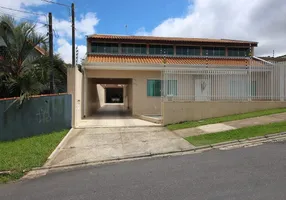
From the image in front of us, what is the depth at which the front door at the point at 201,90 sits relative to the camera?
13.0 metres

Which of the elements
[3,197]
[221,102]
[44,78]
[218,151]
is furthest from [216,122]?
[3,197]

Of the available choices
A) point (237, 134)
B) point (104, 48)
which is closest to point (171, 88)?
point (237, 134)

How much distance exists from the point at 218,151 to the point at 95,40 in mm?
17669

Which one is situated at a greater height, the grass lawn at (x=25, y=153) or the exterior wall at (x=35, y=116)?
the exterior wall at (x=35, y=116)

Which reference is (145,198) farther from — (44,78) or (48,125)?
(44,78)

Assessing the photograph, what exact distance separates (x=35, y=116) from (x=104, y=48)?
1378cm

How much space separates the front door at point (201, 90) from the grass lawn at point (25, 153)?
650cm

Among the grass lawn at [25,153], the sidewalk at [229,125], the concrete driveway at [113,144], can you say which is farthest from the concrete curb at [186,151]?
the sidewalk at [229,125]

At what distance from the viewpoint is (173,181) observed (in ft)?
16.8

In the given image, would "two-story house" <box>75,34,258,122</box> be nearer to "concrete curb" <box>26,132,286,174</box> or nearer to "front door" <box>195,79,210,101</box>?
"front door" <box>195,79,210,101</box>

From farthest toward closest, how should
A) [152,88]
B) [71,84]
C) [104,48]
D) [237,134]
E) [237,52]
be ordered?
[237,52], [104,48], [152,88], [71,84], [237,134]

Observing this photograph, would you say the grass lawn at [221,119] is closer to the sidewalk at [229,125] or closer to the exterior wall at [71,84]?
the sidewalk at [229,125]

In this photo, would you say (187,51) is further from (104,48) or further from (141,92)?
(141,92)

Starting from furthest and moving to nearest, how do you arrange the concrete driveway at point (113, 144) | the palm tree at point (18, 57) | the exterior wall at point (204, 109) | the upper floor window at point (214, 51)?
the upper floor window at point (214, 51) < the exterior wall at point (204, 109) < the palm tree at point (18, 57) < the concrete driveway at point (113, 144)
